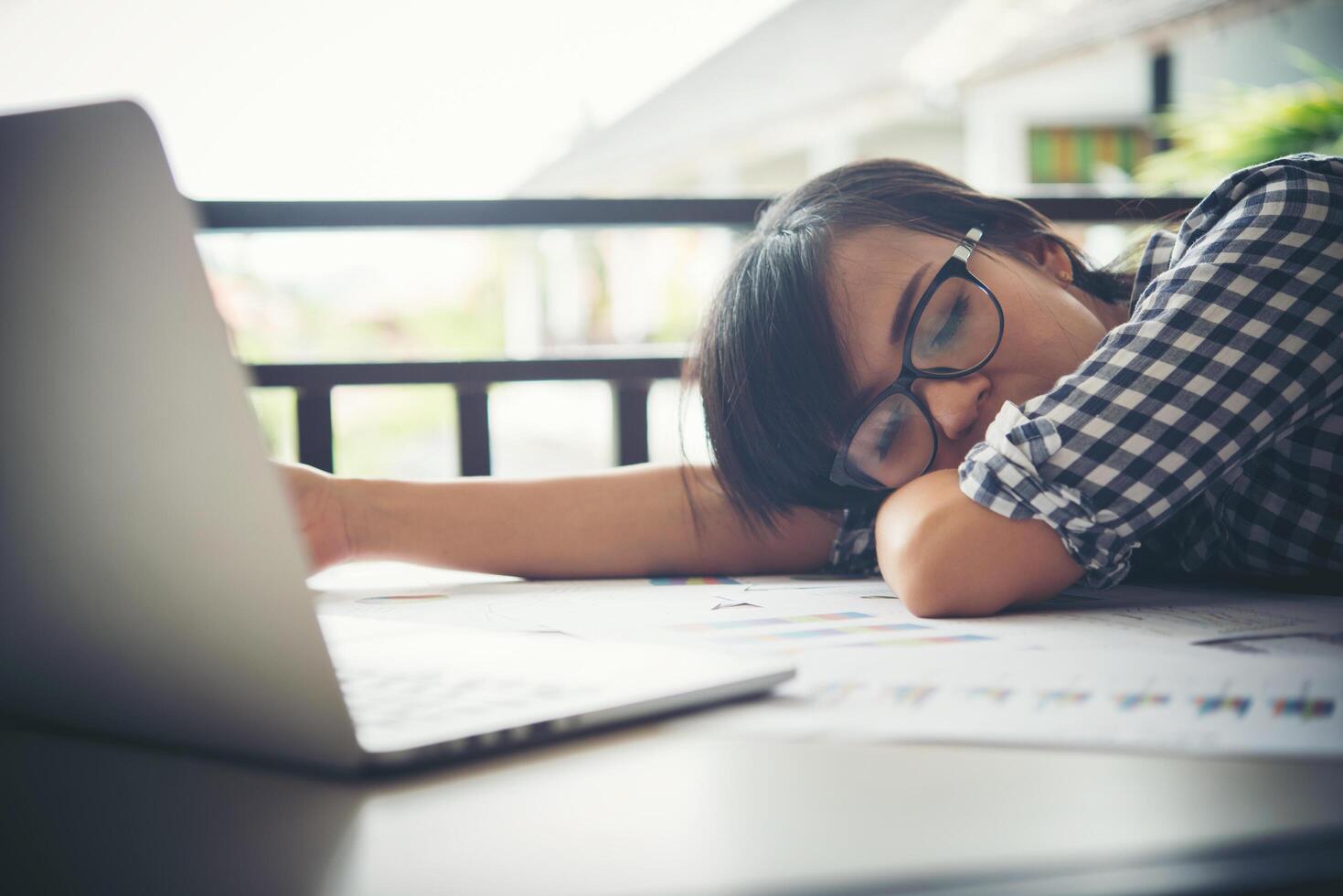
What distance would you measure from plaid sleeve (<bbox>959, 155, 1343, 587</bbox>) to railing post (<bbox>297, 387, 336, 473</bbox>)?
825 mm

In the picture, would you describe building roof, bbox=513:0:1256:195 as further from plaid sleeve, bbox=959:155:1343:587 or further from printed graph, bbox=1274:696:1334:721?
printed graph, bbox=1274:696:1334:721

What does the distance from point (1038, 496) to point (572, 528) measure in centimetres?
44

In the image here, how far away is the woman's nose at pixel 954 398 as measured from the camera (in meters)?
0.88

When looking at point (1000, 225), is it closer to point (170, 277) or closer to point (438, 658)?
point (438, 658)

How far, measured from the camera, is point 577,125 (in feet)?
49.5

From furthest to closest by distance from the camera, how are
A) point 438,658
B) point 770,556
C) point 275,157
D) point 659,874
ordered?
1. point 275,157
2. point 770,556
3. point 438,658
4. point 659,874

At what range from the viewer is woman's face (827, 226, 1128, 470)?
2.91ft

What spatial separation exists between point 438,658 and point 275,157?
66.4 ft

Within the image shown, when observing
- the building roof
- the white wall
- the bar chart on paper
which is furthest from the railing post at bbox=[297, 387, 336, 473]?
the white wall

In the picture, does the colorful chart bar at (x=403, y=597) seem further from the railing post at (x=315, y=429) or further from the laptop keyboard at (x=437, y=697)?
the railing post at (x=315, y=429)

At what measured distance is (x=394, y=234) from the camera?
1.29m

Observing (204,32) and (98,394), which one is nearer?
(98,394)

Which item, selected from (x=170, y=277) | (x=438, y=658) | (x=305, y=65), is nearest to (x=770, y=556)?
(x=438, y=658)

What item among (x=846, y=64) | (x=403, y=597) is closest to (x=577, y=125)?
(x=846, y=64)
